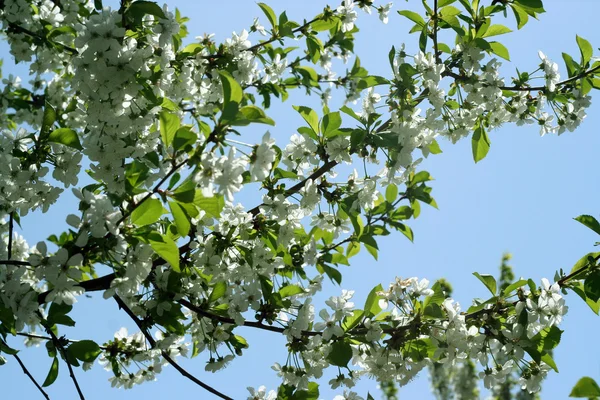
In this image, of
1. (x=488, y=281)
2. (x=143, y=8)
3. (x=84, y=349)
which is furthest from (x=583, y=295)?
(x=143, y=8)

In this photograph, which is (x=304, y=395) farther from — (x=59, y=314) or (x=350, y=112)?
(x=350, y=112)

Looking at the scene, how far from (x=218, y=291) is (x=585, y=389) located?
6.40 ft

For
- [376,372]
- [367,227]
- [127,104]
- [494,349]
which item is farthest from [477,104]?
[127,104]

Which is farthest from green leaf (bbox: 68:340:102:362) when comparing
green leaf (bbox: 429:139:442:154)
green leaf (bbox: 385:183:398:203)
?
green leaf (bbox: 429:139:442:154)

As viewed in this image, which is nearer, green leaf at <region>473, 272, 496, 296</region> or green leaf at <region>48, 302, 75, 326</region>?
green leaf at <region>48, 302, 75, 326</region>

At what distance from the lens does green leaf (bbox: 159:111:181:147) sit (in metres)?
2.47

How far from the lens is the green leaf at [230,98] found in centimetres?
211

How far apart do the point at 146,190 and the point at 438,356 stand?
1718mm

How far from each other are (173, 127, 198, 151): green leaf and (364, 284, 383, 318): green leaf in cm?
140

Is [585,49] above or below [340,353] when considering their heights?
above

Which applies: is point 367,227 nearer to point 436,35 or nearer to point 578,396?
point 436,35

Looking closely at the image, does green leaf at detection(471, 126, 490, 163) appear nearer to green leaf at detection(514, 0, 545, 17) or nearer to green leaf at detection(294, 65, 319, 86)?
green leaf at detection(514, 0, 545, 17)

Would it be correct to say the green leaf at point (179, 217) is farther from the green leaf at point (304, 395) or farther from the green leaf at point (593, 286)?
the green leaf at point (593, 286)

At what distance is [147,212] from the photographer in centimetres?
245
